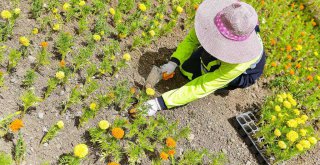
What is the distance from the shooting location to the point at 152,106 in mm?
3326

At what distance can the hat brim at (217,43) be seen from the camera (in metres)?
2.91

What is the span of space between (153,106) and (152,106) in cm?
1

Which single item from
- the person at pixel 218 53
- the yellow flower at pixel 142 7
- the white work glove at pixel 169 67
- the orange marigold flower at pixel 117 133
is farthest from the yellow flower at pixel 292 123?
the yellow flower at pixel 142 7

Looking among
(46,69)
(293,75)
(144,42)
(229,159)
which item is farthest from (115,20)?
(293,75)

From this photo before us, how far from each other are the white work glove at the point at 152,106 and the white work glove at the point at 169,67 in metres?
0.43

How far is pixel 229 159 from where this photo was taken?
3520mm

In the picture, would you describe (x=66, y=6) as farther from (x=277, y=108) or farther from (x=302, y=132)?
(x=302, y=132)

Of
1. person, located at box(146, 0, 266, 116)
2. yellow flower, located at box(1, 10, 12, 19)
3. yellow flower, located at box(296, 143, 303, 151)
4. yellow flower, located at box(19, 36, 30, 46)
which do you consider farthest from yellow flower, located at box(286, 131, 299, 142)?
yellow flower, located at box(1, 10, 12, 19)

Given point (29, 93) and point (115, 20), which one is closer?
point (29, 93)

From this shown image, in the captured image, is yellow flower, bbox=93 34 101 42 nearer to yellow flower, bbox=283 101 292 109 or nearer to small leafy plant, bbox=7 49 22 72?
small leafy plant, bbox=7 49 22 72

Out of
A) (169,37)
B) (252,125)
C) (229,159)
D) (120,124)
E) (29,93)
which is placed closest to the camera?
(29,93)

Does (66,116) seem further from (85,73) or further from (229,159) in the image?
(229,159)

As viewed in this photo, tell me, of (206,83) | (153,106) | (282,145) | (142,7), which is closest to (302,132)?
(282,145)

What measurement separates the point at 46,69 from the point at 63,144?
29.0 inches
